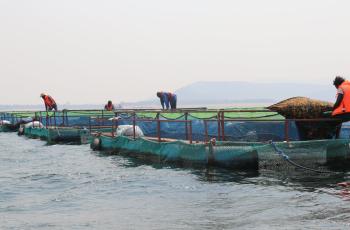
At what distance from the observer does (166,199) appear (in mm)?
11062

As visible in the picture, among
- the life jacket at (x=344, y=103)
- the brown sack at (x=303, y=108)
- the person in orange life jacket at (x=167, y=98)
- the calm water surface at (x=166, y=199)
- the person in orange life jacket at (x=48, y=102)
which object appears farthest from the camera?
the person in orange life jacket at (x=48, y=102)

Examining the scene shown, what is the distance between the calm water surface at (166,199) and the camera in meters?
8.87

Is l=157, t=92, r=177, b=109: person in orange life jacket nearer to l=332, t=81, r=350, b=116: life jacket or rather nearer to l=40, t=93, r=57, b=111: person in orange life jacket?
l=40, t=93, r=57, b=111: person in orange life jacket

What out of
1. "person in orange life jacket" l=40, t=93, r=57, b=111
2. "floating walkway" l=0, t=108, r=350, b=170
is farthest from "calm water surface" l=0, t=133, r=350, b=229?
"person in orange life jacket" l=40, t=93, r=57, b=111

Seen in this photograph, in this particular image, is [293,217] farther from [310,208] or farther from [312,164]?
[312,164]

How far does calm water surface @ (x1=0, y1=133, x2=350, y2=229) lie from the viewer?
887 centimetres

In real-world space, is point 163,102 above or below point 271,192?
above

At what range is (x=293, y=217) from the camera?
881 cm

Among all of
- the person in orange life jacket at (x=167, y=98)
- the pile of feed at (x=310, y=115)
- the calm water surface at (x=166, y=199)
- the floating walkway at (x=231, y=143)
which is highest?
the person in orange life jacket at (x=167, y=98)

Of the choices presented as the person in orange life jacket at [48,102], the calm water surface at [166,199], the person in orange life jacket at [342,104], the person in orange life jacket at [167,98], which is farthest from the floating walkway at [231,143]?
the person in orange life jacket at [48,102]

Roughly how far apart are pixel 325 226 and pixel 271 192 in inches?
123

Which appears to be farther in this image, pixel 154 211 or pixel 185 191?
pixel 185 191

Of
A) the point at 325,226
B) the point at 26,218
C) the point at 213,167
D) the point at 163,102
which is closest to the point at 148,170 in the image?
the point at 213,167

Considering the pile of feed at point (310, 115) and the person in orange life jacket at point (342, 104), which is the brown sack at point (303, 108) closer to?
the pile of feed at point (310, 115)
